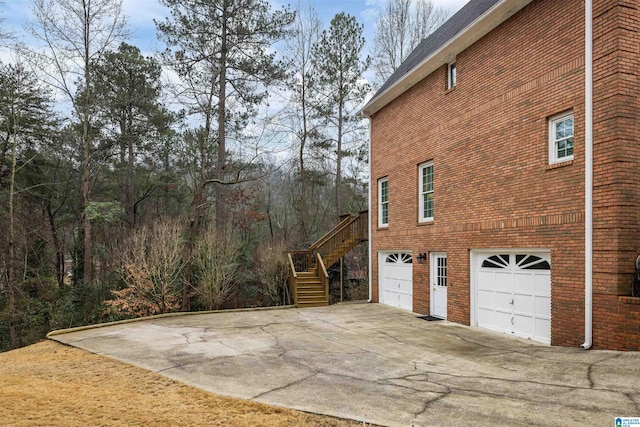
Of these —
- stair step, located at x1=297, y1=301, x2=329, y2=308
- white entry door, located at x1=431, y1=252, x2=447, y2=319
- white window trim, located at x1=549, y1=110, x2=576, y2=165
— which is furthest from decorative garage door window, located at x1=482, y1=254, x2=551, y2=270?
stair step, located at x1=297, y1=301, x2=329, y2=308

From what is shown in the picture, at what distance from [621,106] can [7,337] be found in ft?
68.8

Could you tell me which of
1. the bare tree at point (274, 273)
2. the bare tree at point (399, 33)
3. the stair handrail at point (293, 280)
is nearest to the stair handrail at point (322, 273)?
the stair handrail at point (293, 280)

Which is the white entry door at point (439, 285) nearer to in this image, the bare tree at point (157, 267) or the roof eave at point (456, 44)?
the roof eave at point (456, 44)

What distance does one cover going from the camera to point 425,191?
1281cm

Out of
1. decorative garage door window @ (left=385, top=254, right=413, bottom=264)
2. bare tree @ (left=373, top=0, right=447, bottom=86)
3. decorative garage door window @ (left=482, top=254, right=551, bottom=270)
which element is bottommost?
decorative garage door window @ (left=385, top=254, right=413, bottom=264)

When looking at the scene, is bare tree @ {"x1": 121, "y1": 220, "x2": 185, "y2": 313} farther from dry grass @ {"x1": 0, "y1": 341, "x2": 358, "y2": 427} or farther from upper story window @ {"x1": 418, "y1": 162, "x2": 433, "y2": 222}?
upper story window @ {"x1": 418, "y1": 162, "x2": 433, "y2": 222}

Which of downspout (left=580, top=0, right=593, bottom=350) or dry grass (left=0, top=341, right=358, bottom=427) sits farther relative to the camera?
downspout (left=580, top=0, right=593, bottom=350)

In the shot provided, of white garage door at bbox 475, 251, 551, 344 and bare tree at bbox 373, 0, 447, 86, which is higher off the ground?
bare tree at bbox 373, 0, 447, 86

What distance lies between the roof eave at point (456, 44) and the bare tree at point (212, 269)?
8.13 metres

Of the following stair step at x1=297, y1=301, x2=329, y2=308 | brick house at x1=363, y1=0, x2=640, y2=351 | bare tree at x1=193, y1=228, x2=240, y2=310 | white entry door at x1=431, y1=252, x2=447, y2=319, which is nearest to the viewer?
brick house at x1=363, y1=0, x2=640, y2=351

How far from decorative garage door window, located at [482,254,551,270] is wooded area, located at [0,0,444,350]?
870 centimetres

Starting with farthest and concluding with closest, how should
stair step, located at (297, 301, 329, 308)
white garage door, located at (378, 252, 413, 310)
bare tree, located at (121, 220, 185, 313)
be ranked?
stair step, located at (297, 301, 329, 308)
white garage door, located at (378, 252, 413, 310)
bare tree, located at (121, 220, 185, 313)

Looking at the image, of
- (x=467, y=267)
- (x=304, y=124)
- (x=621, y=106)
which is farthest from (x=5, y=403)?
(x=304, y=124)

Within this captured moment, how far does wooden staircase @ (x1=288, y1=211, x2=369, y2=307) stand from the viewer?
49.2 ft
